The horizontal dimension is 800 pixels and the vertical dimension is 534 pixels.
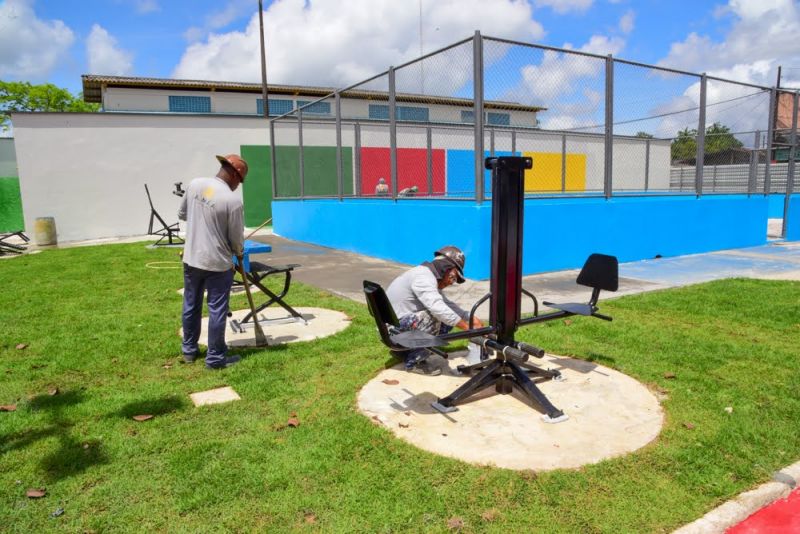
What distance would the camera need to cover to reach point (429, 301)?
4.26 metres

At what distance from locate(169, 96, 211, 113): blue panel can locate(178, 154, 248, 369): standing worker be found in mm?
27416

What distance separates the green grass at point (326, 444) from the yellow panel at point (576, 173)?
9.78 m

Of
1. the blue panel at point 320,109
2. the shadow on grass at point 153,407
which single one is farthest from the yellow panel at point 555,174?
the shadow on grass at point 153,407

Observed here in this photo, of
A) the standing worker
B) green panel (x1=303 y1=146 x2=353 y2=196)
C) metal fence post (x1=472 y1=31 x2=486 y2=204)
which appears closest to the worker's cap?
the standing worker

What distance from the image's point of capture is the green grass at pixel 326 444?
262cm

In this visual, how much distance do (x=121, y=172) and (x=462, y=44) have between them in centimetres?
1432

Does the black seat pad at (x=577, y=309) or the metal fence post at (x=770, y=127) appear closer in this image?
the black seat pad at (x=577, y=309)

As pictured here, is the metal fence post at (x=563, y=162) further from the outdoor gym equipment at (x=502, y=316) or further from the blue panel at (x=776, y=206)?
the outdoor gym equipment at (x=502, y=316)

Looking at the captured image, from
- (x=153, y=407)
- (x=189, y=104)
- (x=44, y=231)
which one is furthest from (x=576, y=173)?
(x=189, y=104)

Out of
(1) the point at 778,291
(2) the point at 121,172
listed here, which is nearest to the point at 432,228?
(1) the point at 778,291

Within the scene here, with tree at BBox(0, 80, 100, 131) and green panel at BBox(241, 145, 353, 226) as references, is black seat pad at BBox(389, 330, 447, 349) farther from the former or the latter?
tree at BBox(0, 80, 100, 131)

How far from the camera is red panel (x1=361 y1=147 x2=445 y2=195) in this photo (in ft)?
57.0

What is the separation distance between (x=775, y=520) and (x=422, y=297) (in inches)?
97.6

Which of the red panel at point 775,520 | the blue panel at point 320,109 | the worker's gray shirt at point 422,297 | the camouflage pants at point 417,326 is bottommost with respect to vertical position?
the red panel at point 775,520
